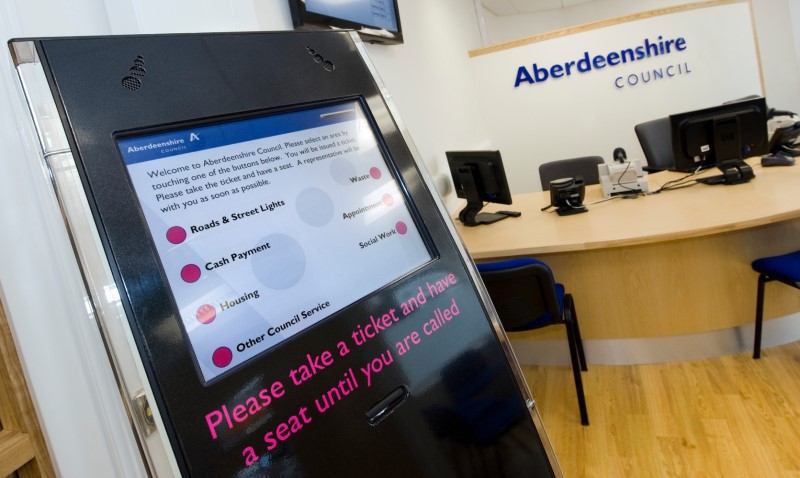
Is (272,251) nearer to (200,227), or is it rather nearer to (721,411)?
(200,227)

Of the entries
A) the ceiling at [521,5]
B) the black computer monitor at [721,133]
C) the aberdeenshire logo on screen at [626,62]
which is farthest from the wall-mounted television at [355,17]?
the ceiling at [521,5]

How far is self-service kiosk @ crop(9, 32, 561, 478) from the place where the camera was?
50 centimetres

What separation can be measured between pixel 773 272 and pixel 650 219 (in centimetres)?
56

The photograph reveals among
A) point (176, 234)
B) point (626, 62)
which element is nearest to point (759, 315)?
point (176, 234)

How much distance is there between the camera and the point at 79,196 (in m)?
0.50

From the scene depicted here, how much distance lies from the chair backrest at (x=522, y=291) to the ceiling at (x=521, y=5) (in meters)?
6.79

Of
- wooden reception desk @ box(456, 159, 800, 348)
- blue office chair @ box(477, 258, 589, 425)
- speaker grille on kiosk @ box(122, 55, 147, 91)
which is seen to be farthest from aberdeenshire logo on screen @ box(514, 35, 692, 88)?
speaker grille on kiosk @ box(122, 55, 147, 91)

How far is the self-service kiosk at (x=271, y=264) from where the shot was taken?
50 cm

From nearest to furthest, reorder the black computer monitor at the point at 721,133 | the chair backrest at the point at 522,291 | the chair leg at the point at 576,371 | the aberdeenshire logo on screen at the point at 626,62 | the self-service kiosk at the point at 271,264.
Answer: the self-service kiosk at the point at 271,264 < the chair backrest at the point at 522,291 < the chair leg at the point at 576,371 < the black computer monitor at the point at 721,133 < the aberdeenshire logo on screen at the point at 626,62

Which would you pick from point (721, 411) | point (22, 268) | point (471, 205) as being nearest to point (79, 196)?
point (22, 268)

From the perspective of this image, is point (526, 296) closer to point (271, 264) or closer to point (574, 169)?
point (271, 264)

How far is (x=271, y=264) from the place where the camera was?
1.97ft

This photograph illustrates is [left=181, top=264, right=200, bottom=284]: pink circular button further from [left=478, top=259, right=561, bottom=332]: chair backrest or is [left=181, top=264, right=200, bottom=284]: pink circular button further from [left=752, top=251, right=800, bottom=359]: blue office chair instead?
[left=752, top=251, right=800, bottom=359]: blue office chair

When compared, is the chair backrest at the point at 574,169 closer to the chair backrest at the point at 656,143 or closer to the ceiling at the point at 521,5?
the chair backrest at the point at 656,143
